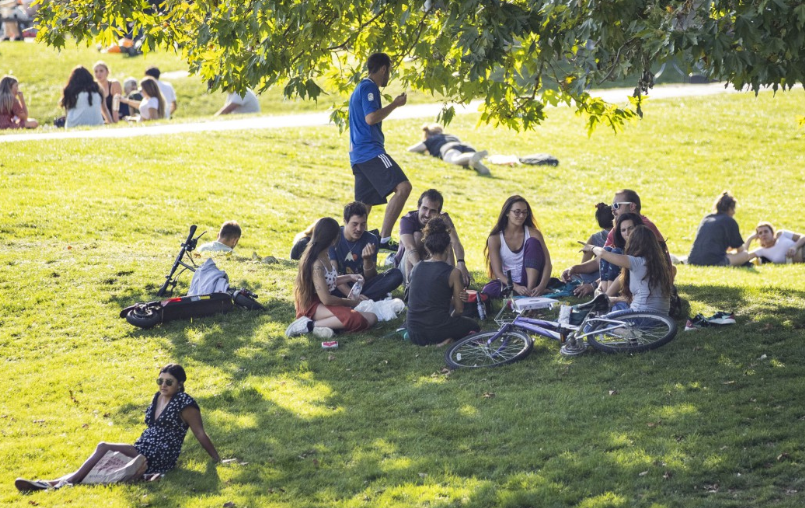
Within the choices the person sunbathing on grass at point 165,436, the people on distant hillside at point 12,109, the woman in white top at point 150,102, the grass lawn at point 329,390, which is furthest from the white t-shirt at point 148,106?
the person sunbathing on grass at point 165,436

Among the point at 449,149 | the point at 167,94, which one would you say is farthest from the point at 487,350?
the point at 167,94

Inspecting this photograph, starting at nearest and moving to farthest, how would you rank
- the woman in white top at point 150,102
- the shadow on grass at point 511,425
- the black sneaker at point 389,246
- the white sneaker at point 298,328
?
the shadow on grass at point 511,425 < the white sneaker at point 298,328 < the black sneaker at point 389,246 < the woman in white top at point 150,102

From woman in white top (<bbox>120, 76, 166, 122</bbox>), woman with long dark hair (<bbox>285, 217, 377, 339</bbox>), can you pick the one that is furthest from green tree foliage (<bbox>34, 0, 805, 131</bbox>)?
woman in white top (<bbox>120, 76, 166, 122</bbox>)

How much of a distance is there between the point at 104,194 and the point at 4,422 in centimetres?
882

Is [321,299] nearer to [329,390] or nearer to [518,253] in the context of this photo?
[329,390]

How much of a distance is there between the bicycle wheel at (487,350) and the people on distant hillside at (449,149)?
47.2 feet

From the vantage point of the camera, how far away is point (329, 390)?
979 cm

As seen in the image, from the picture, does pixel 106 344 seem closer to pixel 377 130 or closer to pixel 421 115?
pixel 377 130

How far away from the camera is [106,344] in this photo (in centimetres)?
1132

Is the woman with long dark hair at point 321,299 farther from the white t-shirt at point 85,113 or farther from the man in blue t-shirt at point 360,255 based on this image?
the white t-shirt at point 85,113

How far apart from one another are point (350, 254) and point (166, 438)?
15.0 ft

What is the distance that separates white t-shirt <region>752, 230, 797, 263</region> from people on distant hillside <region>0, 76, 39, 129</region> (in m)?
16.0

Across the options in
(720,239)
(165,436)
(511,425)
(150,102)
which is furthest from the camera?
(150,102)

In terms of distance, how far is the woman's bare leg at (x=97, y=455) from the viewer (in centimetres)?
784
